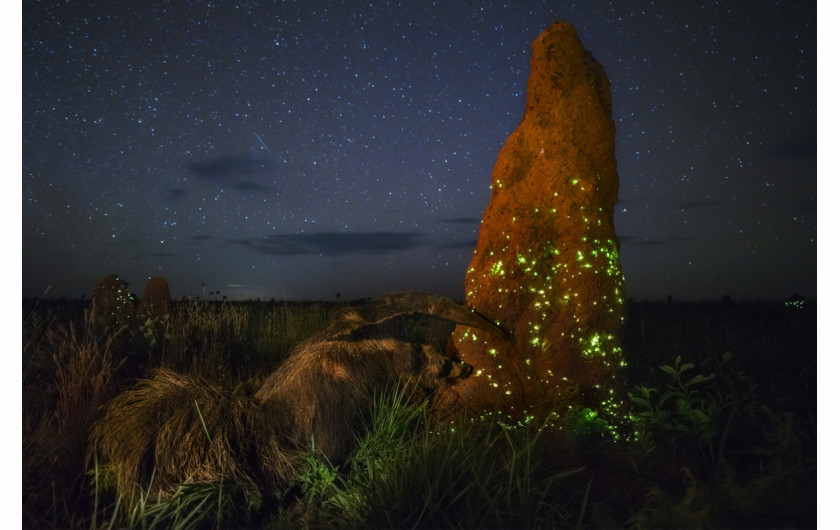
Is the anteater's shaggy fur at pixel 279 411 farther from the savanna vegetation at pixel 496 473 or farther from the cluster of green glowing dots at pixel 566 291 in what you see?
the cluster of green glowing dots at pixel 566 291

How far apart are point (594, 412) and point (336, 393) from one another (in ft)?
7.54

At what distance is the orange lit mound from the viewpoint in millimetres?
5547

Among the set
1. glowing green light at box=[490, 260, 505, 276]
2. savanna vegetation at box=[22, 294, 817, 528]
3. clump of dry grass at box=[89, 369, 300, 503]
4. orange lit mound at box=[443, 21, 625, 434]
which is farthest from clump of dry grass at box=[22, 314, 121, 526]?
glowing green light at box=[490, 260, 505, 276]

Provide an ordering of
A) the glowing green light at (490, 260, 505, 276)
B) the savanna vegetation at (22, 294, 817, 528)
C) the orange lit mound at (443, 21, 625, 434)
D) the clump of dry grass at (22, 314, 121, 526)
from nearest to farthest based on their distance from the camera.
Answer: the savanna vegetation at (22, 294, 817, 528) < the clump of dry grass at (22, 314, 121, 526) < the orange lit mound at (443, 21, 625, 434) < the glowing green light at (490, 260, 505, 276)

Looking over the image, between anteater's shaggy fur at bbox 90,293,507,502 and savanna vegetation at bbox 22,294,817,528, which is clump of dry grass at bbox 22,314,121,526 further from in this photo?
anteater's shaggy fur at bbox 90,293,507,502

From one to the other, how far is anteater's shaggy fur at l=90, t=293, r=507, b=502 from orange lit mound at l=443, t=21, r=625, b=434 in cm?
32

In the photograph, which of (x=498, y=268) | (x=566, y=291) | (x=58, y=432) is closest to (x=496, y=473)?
(x=566, y=291)

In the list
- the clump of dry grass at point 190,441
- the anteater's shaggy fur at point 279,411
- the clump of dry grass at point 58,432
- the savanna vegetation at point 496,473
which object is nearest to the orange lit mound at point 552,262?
the anteater's shaggy fur at point 279,411

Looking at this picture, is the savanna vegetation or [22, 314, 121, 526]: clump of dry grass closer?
the savanna vegetation

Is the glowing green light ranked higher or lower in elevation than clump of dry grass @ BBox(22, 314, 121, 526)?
higher

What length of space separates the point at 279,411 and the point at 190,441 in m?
0.77

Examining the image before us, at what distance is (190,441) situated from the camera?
4891 millimetres

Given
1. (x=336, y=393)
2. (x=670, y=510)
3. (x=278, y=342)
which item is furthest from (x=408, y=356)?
(x=278, y=342)

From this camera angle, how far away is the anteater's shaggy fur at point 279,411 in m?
4.86
